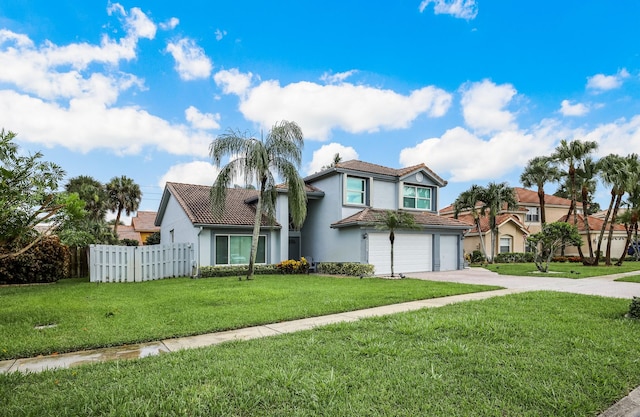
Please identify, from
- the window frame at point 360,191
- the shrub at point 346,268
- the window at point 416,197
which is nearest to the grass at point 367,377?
the shrub at point 346,268

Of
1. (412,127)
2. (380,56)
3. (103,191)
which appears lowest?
(103,191)

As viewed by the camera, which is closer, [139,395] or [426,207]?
[139,395]

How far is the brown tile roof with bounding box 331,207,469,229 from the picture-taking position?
59.1ft

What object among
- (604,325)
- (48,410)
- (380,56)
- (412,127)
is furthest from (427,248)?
(48,410)

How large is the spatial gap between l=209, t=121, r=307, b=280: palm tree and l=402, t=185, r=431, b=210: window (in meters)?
8.12

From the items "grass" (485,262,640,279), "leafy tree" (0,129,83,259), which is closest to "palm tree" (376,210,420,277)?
"grass" (485,262,640,279)

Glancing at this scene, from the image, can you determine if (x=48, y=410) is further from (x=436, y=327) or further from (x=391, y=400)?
(x=436, y=327)

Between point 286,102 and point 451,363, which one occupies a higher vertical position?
point 286,102

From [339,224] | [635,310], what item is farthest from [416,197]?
[635,310]

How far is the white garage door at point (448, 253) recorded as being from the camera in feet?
68.3

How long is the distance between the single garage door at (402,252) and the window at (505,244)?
15216mm

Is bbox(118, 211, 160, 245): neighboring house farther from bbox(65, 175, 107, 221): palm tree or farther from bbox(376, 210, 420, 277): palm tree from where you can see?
bbox(376, 210, 420, 277): palm tree

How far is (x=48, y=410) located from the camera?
3107mm

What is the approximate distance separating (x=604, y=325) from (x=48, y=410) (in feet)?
26.4
